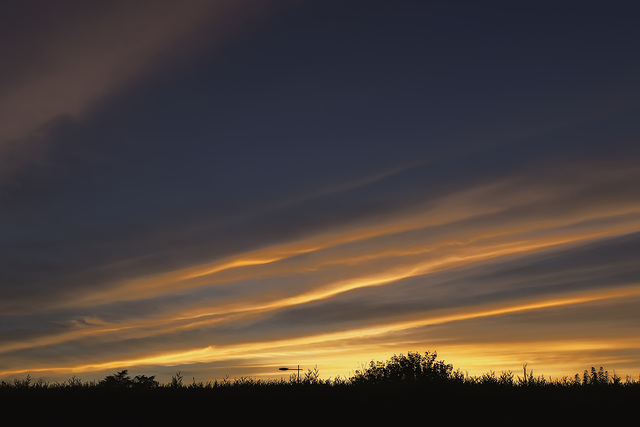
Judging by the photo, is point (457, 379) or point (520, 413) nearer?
point (520, 413)

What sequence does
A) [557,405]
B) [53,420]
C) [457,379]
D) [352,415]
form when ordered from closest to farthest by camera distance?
[53,420], [352,415], [557,405], [457,379]

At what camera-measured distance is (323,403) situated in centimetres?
1969

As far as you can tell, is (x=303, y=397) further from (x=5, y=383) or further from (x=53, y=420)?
(x=5, y=383)

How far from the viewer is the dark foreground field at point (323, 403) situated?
59.8 feet

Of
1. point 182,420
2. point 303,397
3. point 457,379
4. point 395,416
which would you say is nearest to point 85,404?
point 182,420

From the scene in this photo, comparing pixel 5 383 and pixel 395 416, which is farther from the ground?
pixel 5 383

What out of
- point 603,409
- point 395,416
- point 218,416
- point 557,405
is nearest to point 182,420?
point 218,416

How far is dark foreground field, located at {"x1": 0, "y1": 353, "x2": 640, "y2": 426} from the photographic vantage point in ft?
59.8

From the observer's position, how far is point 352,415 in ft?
61.9

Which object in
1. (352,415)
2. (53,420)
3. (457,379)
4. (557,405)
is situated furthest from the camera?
(457,379)

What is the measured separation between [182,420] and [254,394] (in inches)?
115

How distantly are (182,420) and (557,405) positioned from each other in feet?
45.1

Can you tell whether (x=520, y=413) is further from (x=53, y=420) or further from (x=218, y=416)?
(x=53, y=420)

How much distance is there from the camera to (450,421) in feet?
61.7
